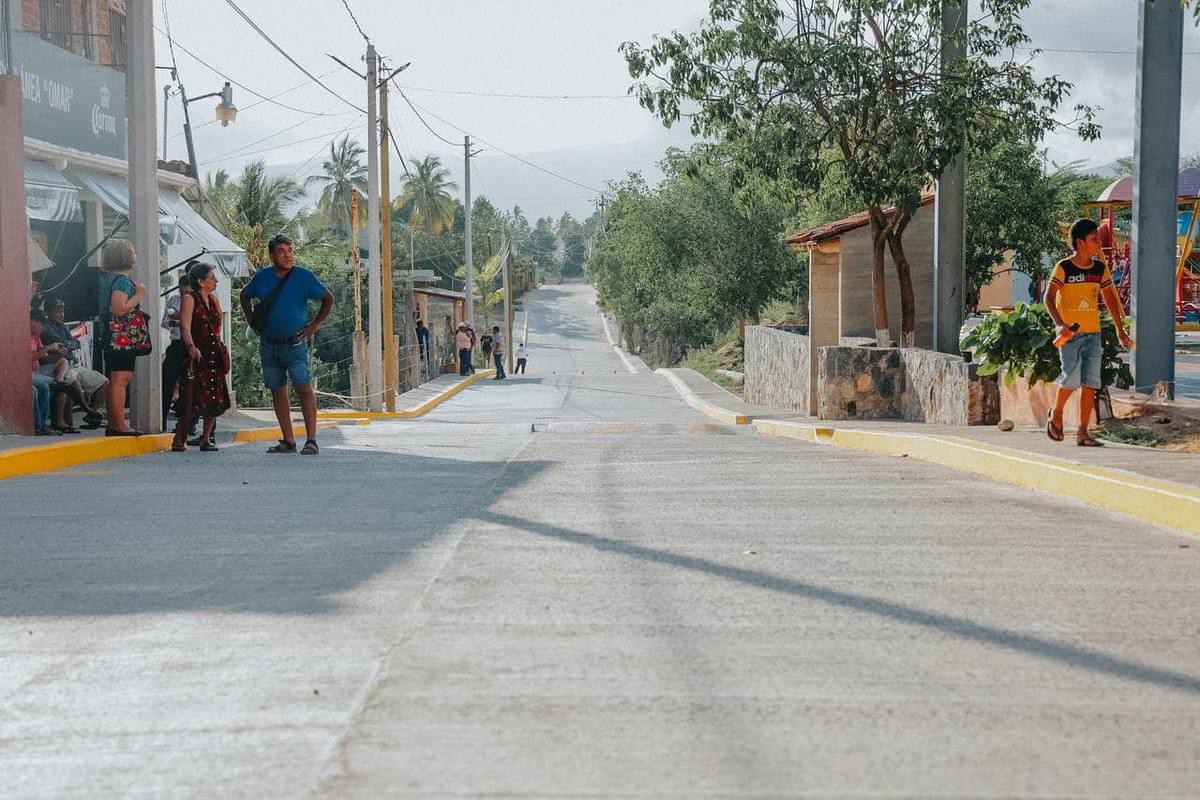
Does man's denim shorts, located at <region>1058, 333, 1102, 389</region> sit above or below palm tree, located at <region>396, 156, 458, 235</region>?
below

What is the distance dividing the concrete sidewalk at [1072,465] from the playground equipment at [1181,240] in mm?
16268

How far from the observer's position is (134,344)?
39.3 feet

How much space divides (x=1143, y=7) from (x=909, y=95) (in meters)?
7.92

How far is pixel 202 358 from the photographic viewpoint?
1146 centimetres

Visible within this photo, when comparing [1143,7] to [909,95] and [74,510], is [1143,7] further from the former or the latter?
[74,510]

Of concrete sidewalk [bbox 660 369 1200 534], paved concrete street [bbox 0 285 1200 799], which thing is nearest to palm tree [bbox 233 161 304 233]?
concrete sidewalk [bbox 660 369 1200 534]

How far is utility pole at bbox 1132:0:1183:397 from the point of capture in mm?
12102

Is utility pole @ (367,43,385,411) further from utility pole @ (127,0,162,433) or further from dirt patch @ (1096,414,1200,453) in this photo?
dirt patch @ (1096,414,1200,453)

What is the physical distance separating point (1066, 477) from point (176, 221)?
15519 millimetres

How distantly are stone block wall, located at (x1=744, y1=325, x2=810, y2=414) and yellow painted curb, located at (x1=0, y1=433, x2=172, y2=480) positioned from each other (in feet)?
46.6

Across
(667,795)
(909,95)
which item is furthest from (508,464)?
(909,95)

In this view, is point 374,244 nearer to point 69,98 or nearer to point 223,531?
point 69,98

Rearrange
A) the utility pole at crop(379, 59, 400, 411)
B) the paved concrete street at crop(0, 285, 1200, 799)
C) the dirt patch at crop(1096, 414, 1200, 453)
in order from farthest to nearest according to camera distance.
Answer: the utility pole at crop(379, 59, 400, 411) → the dirt patch at crop(1096, 414, 1200, 453) → the paved concrete street at crop(0, 285, 1200, 799)

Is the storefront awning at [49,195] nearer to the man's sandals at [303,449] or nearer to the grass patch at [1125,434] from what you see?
the man's sandals at [303,449]
